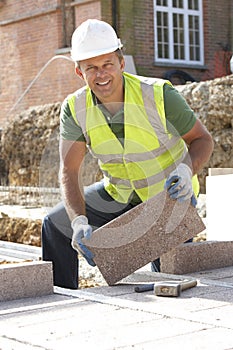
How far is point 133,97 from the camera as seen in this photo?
15.6ft

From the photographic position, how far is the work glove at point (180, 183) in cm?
443

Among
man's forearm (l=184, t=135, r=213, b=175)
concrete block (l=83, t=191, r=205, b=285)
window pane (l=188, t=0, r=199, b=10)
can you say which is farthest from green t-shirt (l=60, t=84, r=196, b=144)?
window pane (l=188, t=0, r=199, b=10)

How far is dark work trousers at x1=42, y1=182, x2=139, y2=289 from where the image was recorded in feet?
16.4

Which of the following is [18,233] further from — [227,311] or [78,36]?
[227,311]

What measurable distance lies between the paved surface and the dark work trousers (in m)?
0.60

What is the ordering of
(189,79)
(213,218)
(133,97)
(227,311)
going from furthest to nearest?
(189,79), (213,218), (133,97), (227,311)

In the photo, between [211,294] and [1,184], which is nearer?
[211,294]

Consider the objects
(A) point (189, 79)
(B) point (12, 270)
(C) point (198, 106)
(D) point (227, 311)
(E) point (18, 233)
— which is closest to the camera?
(D) point (227, 311)

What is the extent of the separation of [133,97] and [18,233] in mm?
7724

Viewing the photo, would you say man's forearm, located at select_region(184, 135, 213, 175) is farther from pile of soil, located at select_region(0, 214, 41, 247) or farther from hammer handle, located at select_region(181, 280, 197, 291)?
pile of soil, located at select_region(0, 214, 41, 247)

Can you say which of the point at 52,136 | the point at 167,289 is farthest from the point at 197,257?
the point at 52,136

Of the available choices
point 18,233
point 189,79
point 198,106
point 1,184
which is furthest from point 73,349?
point 1,184

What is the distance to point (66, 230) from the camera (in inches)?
196

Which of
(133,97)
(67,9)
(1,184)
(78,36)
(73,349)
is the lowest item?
(1,184)
